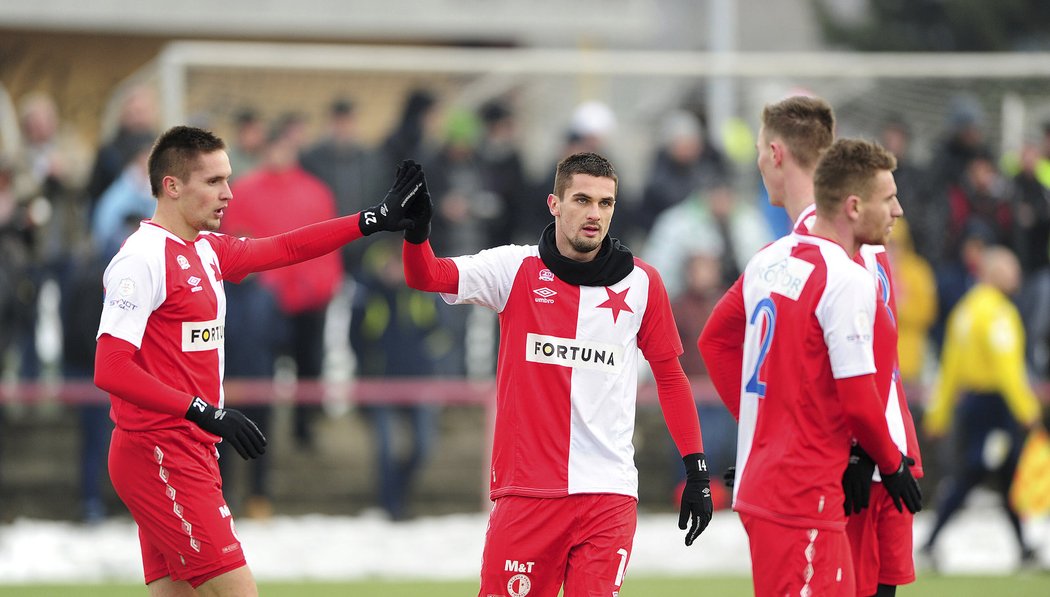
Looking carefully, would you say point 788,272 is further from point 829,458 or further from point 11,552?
point 11,552

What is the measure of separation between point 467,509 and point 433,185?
2934 millimetres

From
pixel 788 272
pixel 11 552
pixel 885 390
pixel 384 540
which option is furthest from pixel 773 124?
pixel 11 552

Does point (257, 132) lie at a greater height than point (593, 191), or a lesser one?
greater

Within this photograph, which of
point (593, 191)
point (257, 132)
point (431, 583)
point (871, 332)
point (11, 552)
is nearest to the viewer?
point (871, 332)

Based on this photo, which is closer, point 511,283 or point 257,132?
point 511,283

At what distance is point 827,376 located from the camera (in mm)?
5598

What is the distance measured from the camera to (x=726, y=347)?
20.1 ft

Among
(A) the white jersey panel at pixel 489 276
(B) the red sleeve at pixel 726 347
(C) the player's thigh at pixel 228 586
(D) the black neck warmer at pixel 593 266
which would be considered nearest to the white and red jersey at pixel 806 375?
(B) the red sleeve at pixel 726 347

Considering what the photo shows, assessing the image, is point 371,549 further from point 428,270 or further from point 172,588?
point 428,270

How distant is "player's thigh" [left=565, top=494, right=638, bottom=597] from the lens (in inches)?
233

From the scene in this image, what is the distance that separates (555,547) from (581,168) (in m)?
1.51

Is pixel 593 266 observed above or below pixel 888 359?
above

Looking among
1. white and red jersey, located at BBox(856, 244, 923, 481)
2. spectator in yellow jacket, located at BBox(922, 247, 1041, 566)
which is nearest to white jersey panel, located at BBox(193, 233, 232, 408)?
white and red jersey, located at BBox(856, 244, 923, 481)

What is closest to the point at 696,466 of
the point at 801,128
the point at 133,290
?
the point at 801,128
